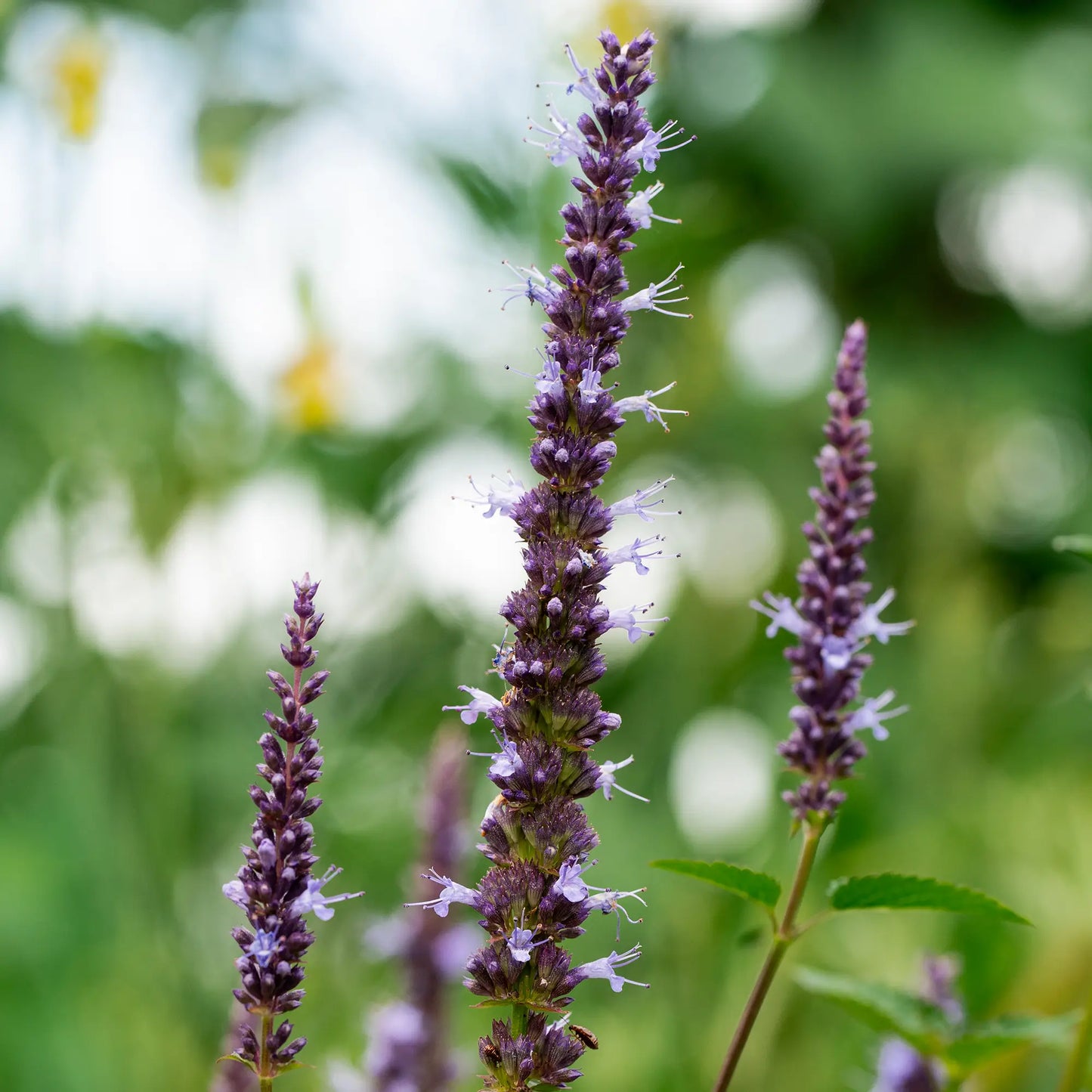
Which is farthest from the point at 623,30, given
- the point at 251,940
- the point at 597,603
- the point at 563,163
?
the point at 251,940

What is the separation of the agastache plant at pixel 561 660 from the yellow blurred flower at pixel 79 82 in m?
3.08

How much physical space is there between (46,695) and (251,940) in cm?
418

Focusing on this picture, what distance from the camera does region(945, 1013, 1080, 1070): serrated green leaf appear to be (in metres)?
1.53

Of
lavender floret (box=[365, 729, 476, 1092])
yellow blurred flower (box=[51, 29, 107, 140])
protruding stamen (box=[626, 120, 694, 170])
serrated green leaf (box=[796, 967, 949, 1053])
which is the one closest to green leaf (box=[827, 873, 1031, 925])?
serrated green leaf (box=[796, 967, 949, 1053])

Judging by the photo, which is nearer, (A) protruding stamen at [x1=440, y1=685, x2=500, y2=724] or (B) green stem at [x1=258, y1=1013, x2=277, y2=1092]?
(B) green stem at [x1=258, y1=1013, x2=277, y2=1092]

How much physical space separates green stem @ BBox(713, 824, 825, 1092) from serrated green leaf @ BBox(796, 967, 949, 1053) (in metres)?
0.23

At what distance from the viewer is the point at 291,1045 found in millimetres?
1170

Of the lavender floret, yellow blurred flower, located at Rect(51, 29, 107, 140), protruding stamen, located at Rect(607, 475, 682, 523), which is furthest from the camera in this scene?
yellow blurred flower, located at Rect(51, 29, 107, 140)

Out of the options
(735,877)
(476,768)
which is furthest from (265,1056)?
(476,768)

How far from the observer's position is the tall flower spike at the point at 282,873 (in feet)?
3.66

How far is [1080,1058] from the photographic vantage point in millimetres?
1509

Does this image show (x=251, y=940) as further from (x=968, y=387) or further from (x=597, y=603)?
(x=968, y=387)

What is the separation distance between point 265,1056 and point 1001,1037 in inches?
36.1

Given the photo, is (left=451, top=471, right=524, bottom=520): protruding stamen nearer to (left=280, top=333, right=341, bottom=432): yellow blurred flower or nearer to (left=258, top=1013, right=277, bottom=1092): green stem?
(left=258, top=1013, right=277, bottom=1092): green stem
